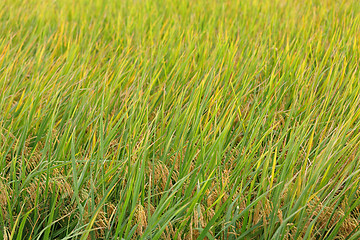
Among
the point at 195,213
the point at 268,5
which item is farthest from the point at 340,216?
the point at 268,5

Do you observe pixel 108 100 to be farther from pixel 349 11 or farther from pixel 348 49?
pixel 349 11

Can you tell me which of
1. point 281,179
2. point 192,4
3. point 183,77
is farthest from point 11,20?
point 281,179

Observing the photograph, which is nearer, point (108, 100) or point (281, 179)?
point (281, 179)

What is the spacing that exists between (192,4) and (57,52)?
1.32 metres

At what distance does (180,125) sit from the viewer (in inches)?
53.0

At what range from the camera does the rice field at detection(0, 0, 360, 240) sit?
1.07 m

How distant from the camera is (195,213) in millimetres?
994

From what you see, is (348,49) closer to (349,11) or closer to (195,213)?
(349,11)

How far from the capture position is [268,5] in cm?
303

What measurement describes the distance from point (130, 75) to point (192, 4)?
1586 mm

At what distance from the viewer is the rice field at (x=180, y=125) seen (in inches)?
42.0

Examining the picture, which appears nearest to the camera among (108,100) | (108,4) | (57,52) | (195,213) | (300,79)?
(195,213)

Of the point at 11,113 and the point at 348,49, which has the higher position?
the point at 348,49

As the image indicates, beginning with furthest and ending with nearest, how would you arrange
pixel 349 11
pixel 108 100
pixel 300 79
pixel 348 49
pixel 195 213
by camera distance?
pixel 349 11 < pixel 348 49 < pixel 300 79 < pixel 108 100 < pixel 195 213
